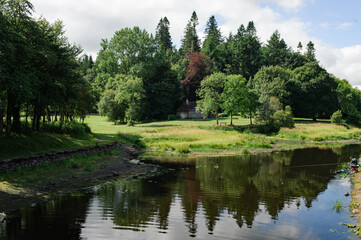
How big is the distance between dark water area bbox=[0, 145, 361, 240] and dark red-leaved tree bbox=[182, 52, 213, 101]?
2605 inches

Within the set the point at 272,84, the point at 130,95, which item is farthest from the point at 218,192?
the point at 272,84

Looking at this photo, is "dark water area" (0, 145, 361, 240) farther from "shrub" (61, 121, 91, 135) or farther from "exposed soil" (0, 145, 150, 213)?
"shrub" (61, 121, 91, 135)

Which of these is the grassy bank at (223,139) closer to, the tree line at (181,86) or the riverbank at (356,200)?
the tree line at (181,86)

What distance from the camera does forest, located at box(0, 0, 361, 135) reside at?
2523 centimetres

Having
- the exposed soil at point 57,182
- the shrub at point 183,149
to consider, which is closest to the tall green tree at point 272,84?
the shrub at point 183,149

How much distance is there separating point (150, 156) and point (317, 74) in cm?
6593

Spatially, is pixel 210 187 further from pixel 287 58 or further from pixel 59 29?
pixel 287 58

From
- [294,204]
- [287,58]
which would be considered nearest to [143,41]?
[287,58]

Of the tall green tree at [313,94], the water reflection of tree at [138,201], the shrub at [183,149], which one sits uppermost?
the tall green tree at [313,94]

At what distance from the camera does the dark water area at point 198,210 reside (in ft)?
37.1

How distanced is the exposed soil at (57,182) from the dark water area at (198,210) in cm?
107

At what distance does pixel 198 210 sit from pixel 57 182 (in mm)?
9930

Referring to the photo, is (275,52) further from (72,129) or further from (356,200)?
(356,200)

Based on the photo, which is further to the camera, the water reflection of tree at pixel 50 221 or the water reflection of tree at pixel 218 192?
the water reflection of tree at pixel 218 192
